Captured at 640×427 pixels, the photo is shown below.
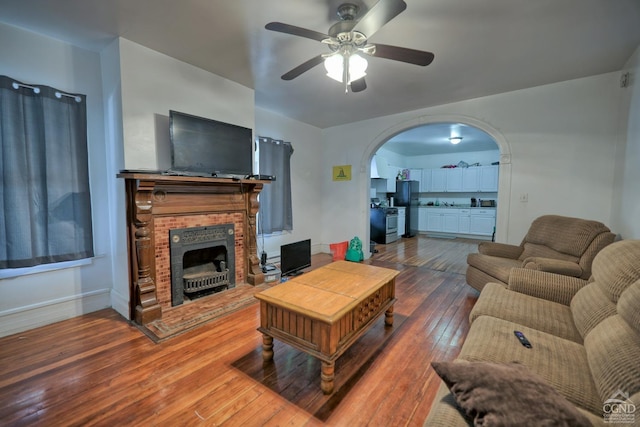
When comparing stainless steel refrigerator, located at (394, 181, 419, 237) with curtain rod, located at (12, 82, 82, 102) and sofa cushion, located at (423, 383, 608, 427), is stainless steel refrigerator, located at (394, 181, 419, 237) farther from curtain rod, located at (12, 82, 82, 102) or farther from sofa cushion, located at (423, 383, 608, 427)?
curtain rod, located at (12, 82, 82, 102)

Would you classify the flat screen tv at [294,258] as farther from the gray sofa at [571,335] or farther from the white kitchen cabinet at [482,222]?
the white kitchen cabinet at [482,222]

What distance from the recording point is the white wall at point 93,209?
2184 millimetres

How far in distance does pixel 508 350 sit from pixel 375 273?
3.70 ft

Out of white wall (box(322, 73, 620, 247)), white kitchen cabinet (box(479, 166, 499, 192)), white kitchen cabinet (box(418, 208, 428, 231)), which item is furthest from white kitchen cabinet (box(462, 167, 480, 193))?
white wall (box(322, 73, 620, 247))

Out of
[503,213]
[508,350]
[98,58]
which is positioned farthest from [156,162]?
[503,213]

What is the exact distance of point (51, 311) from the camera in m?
2.39

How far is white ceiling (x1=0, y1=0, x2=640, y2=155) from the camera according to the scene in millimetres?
1896

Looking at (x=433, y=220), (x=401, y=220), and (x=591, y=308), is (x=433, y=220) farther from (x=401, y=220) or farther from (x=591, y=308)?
(x=591, y=308)

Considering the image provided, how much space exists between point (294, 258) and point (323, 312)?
211cm

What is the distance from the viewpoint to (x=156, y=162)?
8.46ft

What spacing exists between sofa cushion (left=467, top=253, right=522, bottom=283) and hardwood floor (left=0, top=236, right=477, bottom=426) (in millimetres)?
582

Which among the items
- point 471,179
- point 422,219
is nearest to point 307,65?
point 471,179

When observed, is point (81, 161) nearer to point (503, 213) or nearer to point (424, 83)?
point (424, 83)

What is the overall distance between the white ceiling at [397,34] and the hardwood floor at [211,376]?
8.43 ft
